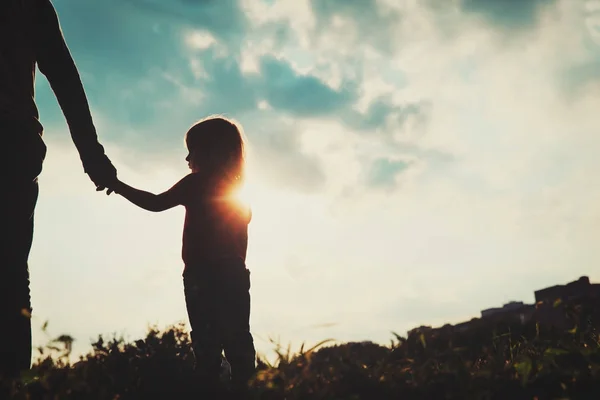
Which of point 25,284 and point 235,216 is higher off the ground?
point 235,216

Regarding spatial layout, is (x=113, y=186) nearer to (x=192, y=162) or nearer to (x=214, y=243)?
(x=192, y=162)

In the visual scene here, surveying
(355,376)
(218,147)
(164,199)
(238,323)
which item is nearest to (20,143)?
(164,199)

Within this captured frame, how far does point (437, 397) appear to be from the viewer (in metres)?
2.77

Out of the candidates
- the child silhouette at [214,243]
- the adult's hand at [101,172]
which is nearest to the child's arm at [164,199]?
the child silhouette at [214,243]

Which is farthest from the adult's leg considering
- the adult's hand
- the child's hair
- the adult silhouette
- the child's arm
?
the child's hair

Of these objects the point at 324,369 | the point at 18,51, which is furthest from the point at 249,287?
the point at 18,51

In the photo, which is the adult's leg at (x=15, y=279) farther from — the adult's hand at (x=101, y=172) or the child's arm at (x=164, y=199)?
the child's arm at (x=164, y=199)

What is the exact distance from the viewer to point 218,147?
4828mm

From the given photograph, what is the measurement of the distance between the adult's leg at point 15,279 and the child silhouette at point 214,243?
4.18 ft

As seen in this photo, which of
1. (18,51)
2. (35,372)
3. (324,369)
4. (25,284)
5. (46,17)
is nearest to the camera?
(35,372)

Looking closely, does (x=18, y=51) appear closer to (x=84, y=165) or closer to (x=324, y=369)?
(x=84, y=165)

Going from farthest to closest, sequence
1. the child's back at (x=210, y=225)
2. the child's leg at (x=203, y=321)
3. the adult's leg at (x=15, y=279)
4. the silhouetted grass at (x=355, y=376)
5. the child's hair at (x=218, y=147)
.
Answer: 1. the child's hair at (x=218, y=147)
2. the child's back at (x=210, y=225)
3. the child's leg at (x=203, y=321)
4. the adult's leg at (x=15, y=279)
5. the silhouetted grass at (x=355, y=376)

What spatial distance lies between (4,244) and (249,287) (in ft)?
6.55

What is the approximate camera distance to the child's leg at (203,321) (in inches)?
160
